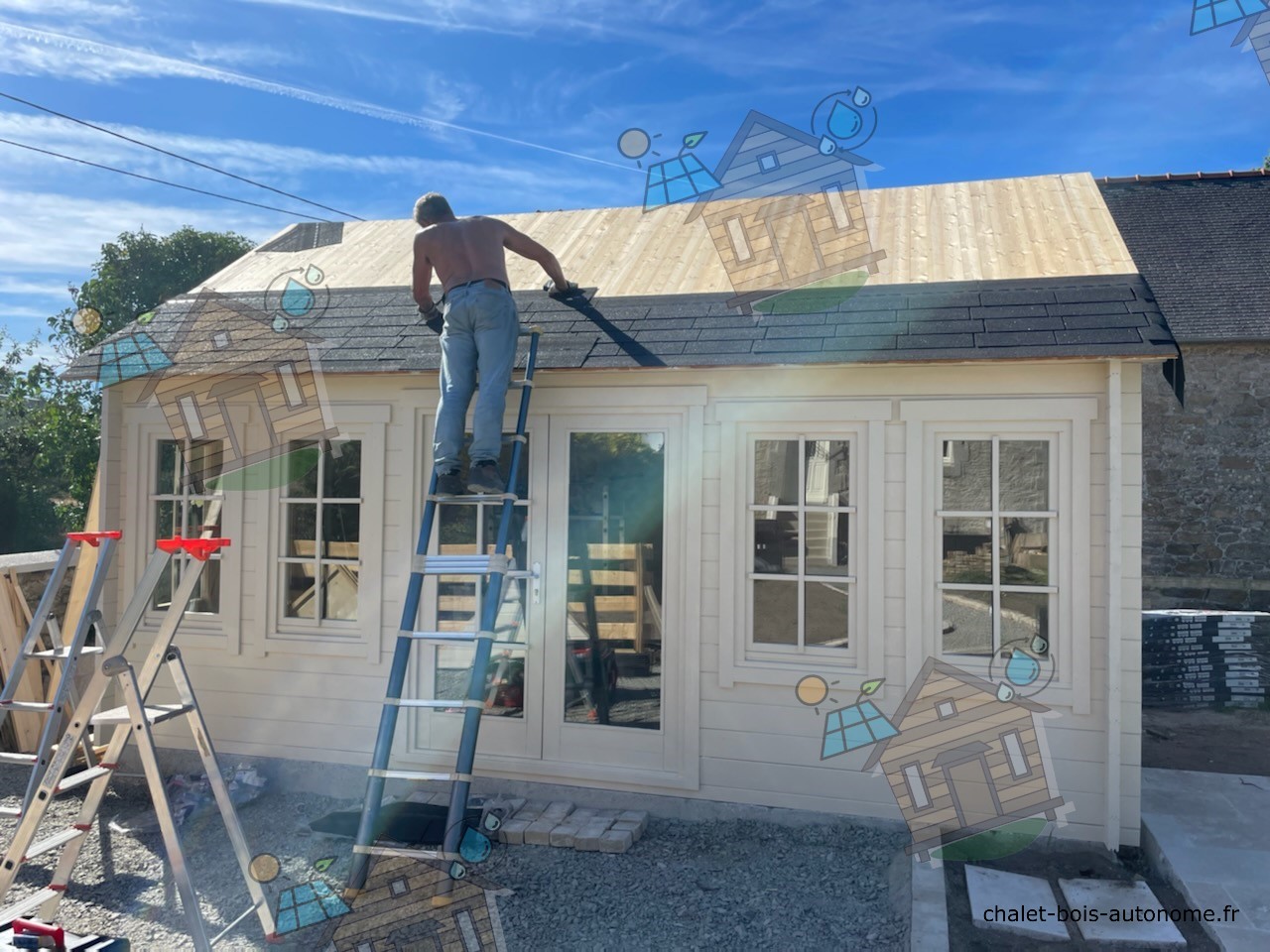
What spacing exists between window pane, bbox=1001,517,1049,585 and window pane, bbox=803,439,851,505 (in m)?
0.89

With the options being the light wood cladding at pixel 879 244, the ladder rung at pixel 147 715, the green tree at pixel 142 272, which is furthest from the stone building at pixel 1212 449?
the green tree at pixel 142 272

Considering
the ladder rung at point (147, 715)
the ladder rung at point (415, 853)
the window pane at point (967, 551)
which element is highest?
the window pane at point (967, 551)

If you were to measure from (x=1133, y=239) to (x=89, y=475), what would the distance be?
19073 mm

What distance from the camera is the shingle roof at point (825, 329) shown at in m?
4.54

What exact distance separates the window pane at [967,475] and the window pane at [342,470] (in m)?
3.67

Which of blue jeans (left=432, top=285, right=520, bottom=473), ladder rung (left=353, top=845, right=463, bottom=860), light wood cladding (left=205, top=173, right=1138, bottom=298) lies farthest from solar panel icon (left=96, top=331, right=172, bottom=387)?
ladder rung (left=353, top=845, right=463, bottom=860)

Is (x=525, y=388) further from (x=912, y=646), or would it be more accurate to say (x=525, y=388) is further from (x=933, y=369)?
(x=912, y=646)

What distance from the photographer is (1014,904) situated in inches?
157

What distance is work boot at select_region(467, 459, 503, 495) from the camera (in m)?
4.37

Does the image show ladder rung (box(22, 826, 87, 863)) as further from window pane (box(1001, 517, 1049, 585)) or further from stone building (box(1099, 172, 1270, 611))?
stone building (box(1099, 172, 1270, 611))

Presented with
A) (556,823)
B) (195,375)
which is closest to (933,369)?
(556,823)

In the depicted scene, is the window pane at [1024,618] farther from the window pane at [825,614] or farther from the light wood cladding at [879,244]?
the light wood cladding at [879,244]

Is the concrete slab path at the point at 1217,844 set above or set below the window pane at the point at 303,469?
below

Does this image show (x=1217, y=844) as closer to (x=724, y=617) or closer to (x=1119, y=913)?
(x=1119, y=913)
